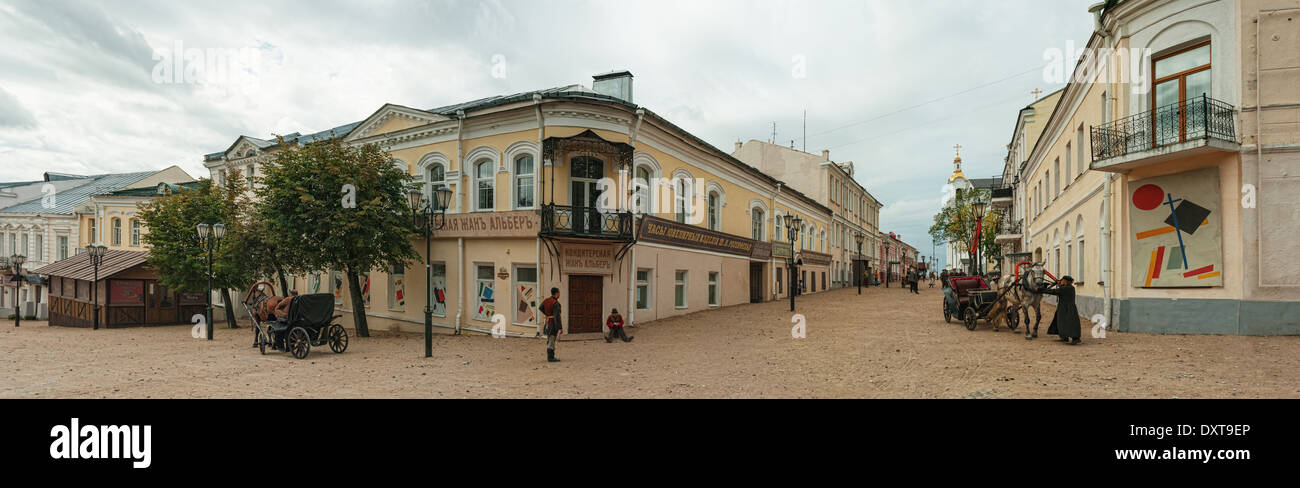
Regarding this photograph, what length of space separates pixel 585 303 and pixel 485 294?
334 cm

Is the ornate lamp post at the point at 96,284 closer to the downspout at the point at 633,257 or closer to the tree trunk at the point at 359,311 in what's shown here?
the tree trunk at the point at 359,311

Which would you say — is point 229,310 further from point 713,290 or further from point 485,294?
point 713,290

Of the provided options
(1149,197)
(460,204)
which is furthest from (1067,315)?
(460,204)

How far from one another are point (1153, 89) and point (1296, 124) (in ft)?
8.24

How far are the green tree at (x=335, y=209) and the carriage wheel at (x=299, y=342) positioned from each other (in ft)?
12.1

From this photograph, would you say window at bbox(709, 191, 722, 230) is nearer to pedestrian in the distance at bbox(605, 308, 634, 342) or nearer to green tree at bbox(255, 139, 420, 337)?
pedestrian in the distance at bbox(605, 308, 634, 342)

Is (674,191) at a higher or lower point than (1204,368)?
higher

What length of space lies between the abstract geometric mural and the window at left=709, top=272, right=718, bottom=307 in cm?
1397

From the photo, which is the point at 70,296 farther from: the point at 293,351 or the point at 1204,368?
the point at 1204,368

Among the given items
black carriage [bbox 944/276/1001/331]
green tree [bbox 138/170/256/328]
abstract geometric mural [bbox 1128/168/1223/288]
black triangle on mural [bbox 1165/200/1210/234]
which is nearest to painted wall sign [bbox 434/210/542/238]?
green tree [bbox 138/170/256/328]

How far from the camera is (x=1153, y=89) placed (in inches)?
533

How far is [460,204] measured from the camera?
62.8 feet

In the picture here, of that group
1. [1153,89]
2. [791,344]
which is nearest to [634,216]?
[791,344]

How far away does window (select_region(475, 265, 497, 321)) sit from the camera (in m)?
18.3
